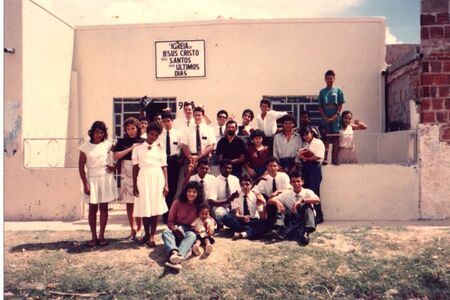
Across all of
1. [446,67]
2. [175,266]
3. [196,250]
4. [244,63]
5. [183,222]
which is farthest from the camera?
[244,63]

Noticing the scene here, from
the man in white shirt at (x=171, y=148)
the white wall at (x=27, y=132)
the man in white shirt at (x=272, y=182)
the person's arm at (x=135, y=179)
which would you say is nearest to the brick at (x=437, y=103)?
the man in white shirt at (x=272, y=182)

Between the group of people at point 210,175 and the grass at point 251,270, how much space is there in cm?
26

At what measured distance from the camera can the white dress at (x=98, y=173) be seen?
6328mm

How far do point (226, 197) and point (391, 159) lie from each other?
3.83 meters

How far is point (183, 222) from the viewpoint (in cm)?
619

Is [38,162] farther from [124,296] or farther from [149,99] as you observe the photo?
[124,296]

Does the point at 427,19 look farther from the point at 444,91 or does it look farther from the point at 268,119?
the point at 268,119

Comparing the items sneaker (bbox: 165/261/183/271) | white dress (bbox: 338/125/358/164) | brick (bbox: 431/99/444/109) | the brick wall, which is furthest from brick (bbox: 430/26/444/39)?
sneaker (bbox: 165/261/183/271)

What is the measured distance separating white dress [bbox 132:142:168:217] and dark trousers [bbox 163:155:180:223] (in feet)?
3.45

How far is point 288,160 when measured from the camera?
7332 mm

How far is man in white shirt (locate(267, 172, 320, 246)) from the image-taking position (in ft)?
21.2

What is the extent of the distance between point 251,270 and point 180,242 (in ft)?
3.25

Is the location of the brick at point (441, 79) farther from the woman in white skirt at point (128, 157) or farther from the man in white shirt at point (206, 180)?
the woman in white skirt at point (128, 157)

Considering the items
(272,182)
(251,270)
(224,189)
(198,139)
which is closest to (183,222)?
(224,189)
